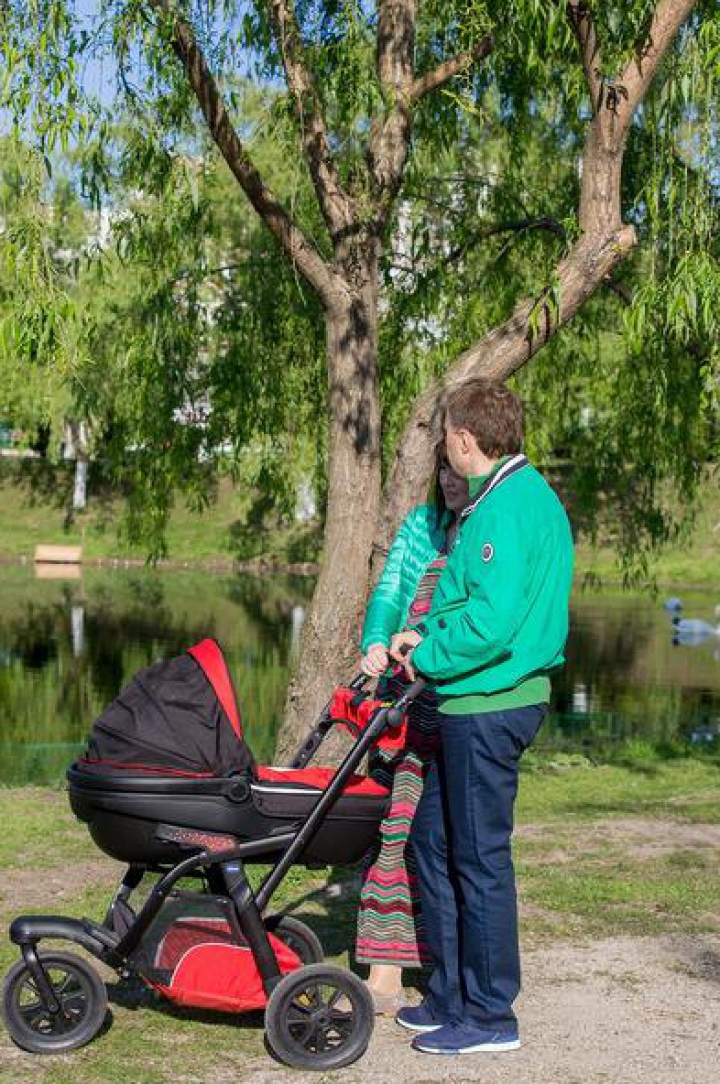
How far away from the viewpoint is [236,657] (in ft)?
75.5

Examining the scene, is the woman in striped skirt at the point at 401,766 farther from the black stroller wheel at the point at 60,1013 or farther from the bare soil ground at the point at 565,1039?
the black stroller wheel at the point at 60,1013

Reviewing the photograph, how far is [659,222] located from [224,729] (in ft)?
21.2

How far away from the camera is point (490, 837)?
4828mm

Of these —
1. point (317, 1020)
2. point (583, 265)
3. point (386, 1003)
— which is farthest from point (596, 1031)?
point (583, 265)

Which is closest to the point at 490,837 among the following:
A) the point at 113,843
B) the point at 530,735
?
the point at 530,735

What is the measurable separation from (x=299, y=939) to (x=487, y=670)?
1154 mm

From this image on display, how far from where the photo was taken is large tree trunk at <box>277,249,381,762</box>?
938 centimetres

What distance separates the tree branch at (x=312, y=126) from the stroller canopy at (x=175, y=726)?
17.2 feet

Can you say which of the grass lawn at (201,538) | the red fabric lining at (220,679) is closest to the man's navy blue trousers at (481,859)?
the red fabric lining at (220,679)

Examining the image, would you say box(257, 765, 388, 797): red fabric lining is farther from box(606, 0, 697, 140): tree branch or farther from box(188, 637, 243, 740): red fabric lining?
box(606, 0, 697, 140): tree branch

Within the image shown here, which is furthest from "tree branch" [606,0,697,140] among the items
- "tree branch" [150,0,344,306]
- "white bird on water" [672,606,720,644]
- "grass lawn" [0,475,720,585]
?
"grass lawn" [0,475,720,585]

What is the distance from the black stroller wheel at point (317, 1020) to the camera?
4645 millimetres

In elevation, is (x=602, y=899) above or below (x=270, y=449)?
below

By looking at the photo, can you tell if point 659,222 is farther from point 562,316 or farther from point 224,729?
point 224,729
